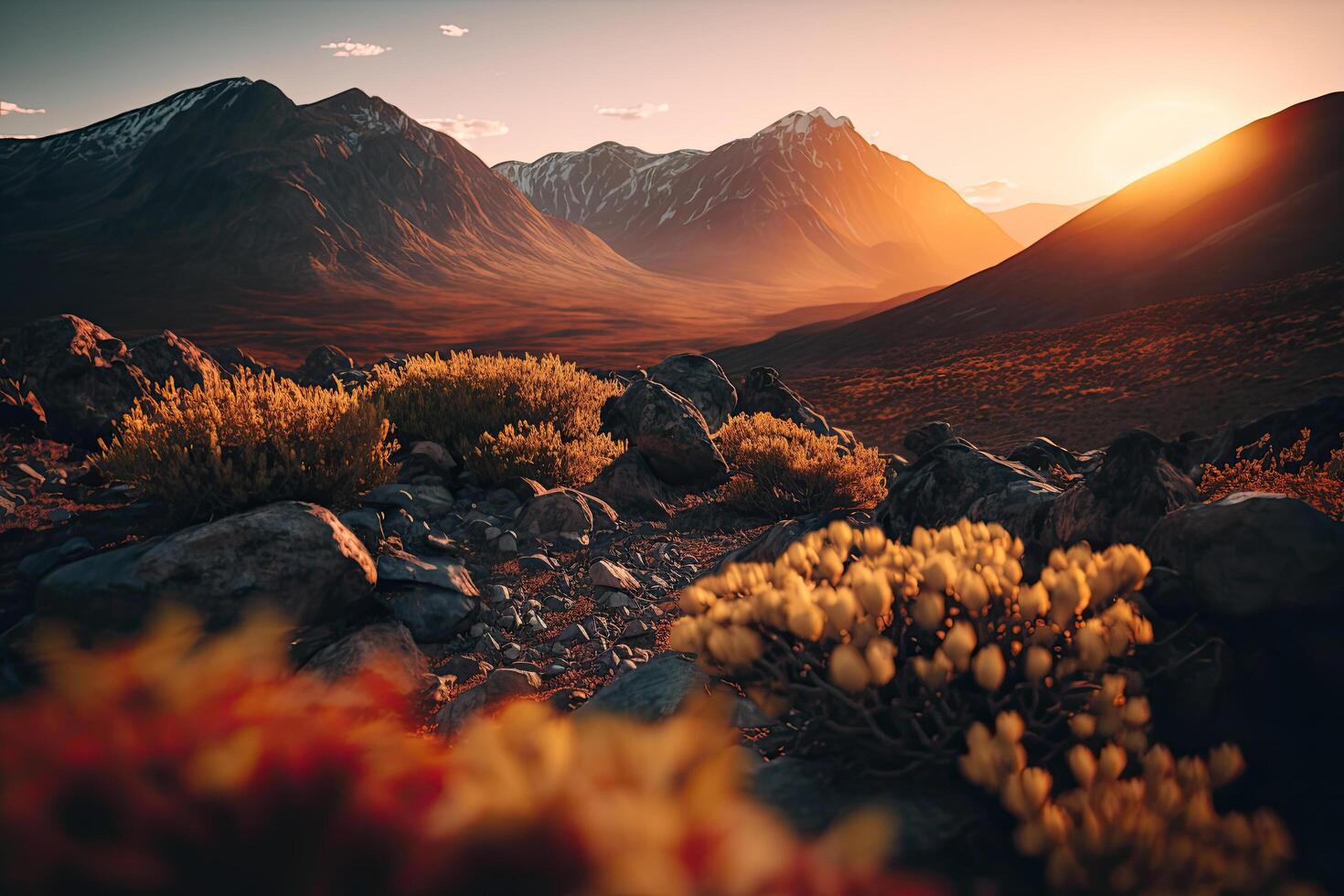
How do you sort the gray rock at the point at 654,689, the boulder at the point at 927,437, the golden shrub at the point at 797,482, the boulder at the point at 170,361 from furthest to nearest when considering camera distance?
the boulder at the point at 170,361, the boulder at the point at 927,437, the golden shrub at the point at 797,482, the gray rock at the point at 654,689

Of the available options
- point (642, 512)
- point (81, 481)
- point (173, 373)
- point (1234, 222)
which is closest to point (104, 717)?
point (642, 512)

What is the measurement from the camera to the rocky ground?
82.2 inches

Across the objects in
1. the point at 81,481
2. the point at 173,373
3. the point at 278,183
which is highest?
the point at 278,183

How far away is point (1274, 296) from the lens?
Answer: 32.8 meters

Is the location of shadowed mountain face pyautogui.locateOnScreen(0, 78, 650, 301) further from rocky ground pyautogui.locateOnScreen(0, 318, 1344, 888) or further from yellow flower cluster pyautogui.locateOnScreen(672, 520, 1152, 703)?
yellow flower cluster pyautogui.locateOnScreen(672, 520, 1152, 703)

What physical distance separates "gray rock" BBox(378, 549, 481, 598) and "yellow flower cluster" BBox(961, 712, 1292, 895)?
12.5 feet

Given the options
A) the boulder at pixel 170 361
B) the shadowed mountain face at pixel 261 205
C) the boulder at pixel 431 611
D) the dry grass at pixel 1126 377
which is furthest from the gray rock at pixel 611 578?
the shadowed mountain face at pixel 261 205

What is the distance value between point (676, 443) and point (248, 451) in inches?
188

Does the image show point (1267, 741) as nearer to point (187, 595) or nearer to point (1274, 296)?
point (187, 595)

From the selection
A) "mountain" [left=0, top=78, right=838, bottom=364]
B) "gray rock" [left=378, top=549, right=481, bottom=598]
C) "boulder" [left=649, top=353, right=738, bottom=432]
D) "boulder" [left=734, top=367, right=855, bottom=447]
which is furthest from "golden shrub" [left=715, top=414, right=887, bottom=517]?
"mountain" [left=0, top=78, right=838, bottom=364]

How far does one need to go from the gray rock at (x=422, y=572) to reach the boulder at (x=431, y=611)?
4 centimetres

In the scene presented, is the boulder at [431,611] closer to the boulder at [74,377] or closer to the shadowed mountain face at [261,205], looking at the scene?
the boulder at [74,377]

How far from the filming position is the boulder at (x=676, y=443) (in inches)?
343

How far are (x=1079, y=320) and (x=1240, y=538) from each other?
161ft
